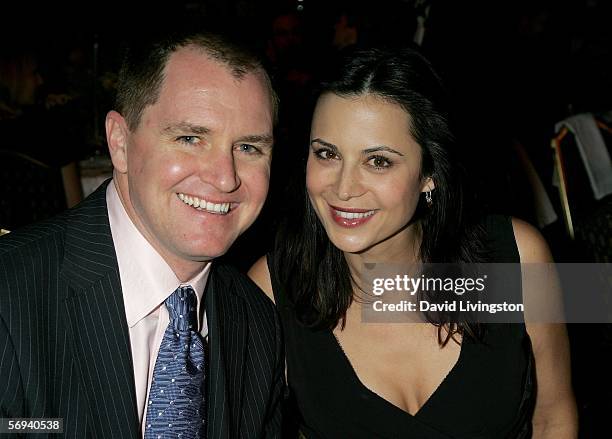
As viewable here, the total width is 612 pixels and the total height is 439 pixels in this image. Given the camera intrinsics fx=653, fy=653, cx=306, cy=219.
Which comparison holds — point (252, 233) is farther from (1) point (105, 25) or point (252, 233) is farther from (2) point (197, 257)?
(1) point (105, 25)

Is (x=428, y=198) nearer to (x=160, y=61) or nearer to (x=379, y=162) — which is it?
(x=379, y=162)

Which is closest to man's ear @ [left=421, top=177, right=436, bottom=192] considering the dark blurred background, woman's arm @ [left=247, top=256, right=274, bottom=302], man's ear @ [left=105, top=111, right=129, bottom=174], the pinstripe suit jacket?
the dark blurred background

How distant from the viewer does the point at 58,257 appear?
1487mm

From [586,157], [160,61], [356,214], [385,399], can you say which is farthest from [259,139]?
[586,157]

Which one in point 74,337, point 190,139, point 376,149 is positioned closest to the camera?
point 74,337

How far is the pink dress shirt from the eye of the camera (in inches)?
60.6

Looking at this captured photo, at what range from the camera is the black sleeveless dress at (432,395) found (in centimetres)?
204

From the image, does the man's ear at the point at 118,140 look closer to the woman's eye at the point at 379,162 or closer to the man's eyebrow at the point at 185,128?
the man's eyebrow at the point at 185,128

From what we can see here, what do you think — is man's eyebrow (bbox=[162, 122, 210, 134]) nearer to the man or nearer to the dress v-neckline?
the man

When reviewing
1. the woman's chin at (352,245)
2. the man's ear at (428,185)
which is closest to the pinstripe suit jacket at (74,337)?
the woman's chin at (352,245)

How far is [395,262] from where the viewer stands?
225 cm

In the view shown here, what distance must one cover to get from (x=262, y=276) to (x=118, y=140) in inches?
31.6

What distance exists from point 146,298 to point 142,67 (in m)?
0.56

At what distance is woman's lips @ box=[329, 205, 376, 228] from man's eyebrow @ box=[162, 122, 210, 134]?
0.60 metres
